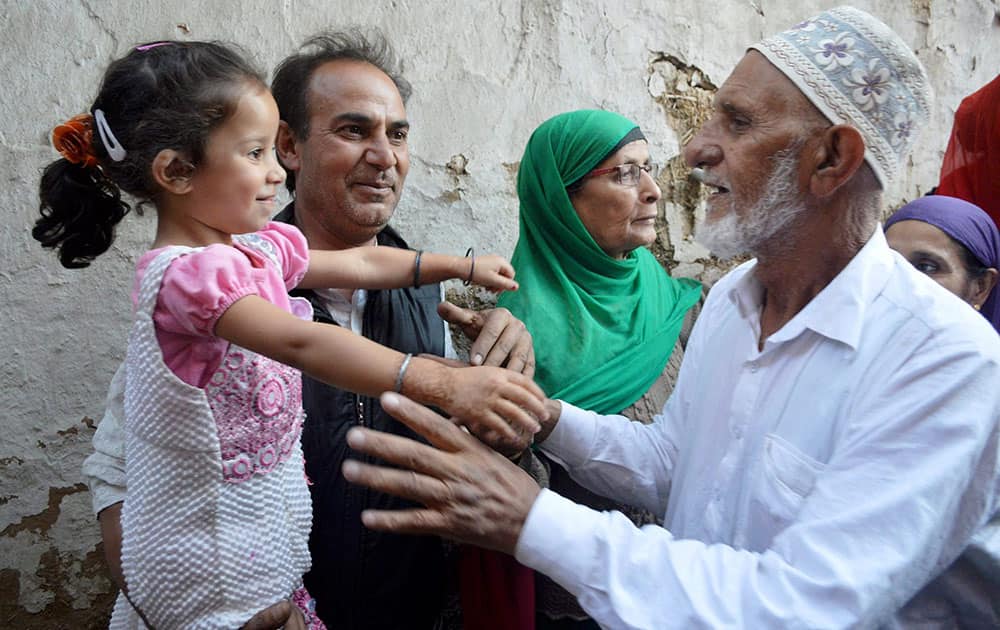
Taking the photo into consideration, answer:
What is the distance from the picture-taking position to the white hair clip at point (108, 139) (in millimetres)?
1614

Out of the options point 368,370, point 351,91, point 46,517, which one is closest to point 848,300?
point 368,370

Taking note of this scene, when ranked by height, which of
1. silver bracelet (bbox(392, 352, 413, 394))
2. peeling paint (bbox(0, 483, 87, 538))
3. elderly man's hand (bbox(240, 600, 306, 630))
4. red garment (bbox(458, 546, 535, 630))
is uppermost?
silver bracelet (bbox(392, 352, 413, 394))

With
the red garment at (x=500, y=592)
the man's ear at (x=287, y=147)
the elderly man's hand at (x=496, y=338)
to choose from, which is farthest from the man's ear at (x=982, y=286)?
the man's ear at (x=287, y=147)

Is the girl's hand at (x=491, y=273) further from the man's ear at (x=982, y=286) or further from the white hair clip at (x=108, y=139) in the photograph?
the man's ear at (x=982, y=286)

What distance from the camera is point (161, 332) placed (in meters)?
1.50

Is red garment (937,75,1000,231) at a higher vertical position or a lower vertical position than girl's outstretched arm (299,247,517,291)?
higher

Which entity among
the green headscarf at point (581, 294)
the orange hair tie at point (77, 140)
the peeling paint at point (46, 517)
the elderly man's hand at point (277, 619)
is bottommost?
the peeling paint at point (46, 517)

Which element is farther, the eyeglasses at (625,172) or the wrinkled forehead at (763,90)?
the eyeglasses at (625,172)

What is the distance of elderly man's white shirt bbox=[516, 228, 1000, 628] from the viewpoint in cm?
130

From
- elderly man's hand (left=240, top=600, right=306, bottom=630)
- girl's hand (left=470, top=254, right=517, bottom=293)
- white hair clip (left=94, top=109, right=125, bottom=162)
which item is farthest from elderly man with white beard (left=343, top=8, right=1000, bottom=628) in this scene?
white hair clip (left=94, top=109, right=125, bottom=162)

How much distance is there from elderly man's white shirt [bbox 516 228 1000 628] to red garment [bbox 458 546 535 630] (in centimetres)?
66

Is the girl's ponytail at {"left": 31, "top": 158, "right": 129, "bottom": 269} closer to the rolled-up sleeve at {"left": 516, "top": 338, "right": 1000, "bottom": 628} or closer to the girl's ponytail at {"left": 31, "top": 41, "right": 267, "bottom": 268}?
the girl's ponytail at {"left": 31, "top": 41, "right": 267, "bottom": 268}

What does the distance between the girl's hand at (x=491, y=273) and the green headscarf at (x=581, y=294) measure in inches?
25.1

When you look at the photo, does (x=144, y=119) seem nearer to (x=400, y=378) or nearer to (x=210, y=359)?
(x=210, y=359)
